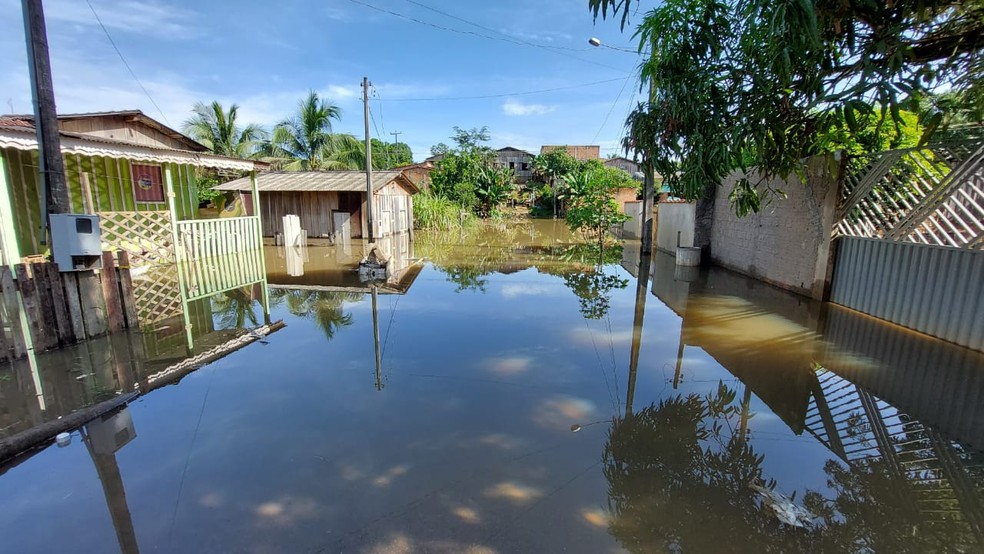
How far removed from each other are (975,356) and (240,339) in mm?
9230

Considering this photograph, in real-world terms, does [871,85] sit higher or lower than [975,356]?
higher

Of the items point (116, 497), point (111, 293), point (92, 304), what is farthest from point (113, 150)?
point (116, 497)

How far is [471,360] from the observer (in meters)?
5.27

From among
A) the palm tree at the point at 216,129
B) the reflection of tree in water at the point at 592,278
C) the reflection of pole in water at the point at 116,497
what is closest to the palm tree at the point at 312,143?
the palm tree at the point at 216,129

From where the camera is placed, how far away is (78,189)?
10711mm

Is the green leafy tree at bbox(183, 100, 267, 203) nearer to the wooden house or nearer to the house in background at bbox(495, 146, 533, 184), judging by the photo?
the wooden house

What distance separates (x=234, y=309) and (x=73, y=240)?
2.53 m

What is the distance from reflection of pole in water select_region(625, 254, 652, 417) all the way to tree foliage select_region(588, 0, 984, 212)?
2.09 metres

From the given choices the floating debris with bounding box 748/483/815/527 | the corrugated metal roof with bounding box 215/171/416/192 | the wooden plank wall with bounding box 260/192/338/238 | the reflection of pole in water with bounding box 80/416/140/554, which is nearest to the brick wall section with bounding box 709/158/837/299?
the floating debris with bounding box 748/483/815/527

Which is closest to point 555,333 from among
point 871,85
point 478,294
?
point 478,294

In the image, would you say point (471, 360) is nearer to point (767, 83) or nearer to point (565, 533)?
point (565, 533)

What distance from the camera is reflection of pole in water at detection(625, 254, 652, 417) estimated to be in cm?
443

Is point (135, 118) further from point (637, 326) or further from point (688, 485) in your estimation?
point (688, 485)

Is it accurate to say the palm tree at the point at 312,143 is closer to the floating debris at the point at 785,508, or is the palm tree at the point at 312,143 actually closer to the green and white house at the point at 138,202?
the green and white house at the point at 138,202
